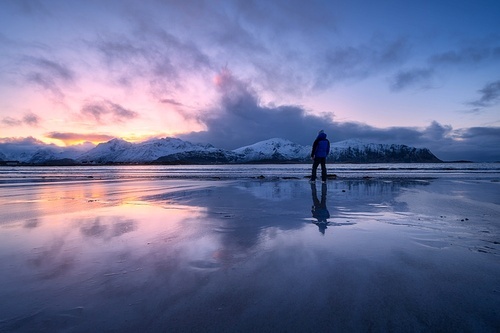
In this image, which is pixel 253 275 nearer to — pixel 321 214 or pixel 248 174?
pixel 321 214

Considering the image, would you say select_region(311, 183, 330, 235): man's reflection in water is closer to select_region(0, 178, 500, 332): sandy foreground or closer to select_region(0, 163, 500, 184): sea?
select_region(0, 178, 500, 332): sandy foreground

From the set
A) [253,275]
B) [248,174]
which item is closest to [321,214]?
[253,275]

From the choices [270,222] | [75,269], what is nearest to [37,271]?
[75,269]

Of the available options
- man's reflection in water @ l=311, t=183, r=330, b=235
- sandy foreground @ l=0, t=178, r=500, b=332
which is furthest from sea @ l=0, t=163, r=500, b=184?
sandy foreground @ l=0, t=178, r=500, b=332

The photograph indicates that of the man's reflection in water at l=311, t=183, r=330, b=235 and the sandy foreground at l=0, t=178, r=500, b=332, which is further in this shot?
the man's reflection in water at l=311, t=183, r=330, b=235

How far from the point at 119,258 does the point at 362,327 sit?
293 cm

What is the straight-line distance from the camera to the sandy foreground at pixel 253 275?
89.7 inches

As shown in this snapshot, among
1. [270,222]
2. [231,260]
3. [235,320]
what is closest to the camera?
[235,320]

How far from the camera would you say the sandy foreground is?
7.47 ft

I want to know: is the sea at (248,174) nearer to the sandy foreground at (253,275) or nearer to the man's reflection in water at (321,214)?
the man's reflection in water at (321,214)

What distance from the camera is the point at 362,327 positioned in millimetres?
2164

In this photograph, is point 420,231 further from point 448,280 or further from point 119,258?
point 119,258

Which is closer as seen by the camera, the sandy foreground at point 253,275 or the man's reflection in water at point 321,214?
the sandy foreground at point 253,275

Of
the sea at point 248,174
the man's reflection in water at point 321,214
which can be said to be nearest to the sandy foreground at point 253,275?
the man's reflection in water at point 321,214
